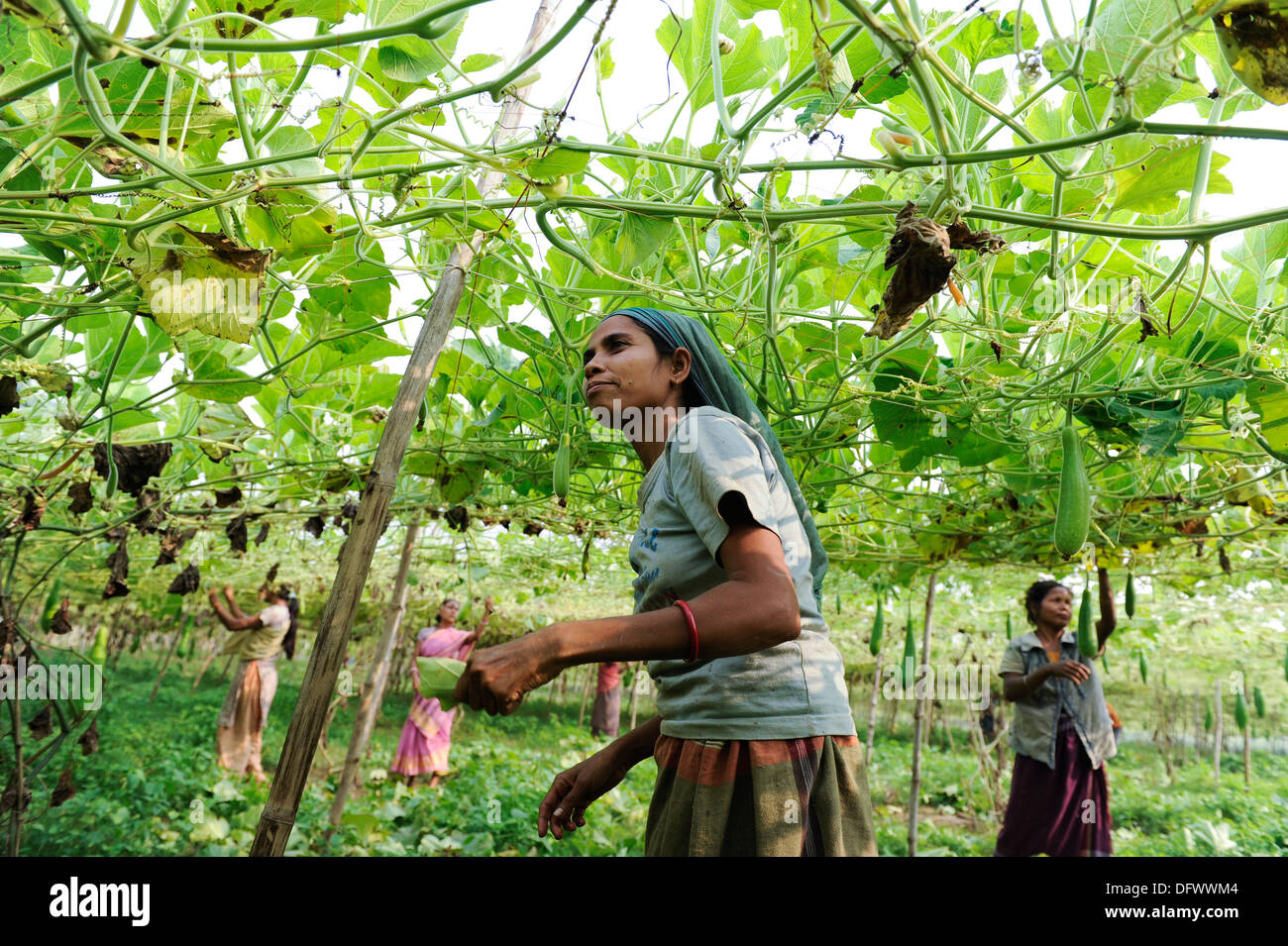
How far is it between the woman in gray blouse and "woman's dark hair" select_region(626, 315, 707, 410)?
3.03 meters

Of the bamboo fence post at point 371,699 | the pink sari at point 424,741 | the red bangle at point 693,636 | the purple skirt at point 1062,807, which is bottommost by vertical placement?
the pink sari at point 424,741

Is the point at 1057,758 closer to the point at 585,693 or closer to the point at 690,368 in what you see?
→ the point at 690,368

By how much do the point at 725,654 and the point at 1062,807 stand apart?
12.2 ft

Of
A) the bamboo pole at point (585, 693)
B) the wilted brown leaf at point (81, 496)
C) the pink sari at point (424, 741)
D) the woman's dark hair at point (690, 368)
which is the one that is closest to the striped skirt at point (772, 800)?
the woman's dark hair at point (690, 368)

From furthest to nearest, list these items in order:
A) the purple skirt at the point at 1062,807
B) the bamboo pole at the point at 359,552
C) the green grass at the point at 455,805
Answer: the green grass at the point at 455,805
the purple skirt at the point at 1062,807
the bamboo pole at the point at 359,552

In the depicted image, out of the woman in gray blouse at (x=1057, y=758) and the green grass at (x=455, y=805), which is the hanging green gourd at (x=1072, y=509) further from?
the green grass at (x=455, y=805)

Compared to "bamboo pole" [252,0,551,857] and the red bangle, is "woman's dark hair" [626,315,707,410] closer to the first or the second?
"bamboo pole" [252,0,551,857]

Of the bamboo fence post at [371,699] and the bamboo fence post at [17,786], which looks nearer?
the bamboo fence post at [17,786]

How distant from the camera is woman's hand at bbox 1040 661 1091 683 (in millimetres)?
3723

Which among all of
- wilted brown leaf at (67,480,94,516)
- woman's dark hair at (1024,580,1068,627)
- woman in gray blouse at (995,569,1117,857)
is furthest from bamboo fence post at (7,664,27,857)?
woman's dark hair at (1024,580,1068,627)

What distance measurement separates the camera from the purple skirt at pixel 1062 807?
386 centimetres

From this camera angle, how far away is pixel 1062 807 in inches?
152

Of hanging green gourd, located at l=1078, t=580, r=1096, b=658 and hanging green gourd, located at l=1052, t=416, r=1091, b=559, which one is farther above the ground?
hanging green gourd, located at l=1052, t=416, r=1091, b=559

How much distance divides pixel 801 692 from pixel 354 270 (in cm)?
151
